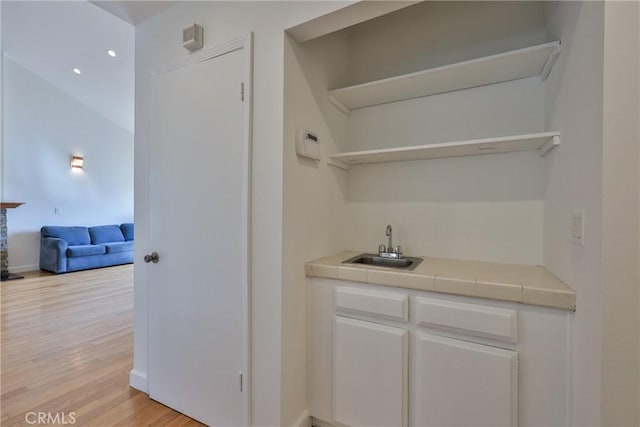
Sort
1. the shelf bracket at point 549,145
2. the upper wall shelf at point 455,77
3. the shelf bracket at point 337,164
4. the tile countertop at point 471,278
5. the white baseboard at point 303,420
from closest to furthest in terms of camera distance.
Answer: the tile countertop at point 471,278, the shelf bracket at point 549,145, the upper wall shelf at point 455,77, the white baseboard at point 303,420, the shelf bracket at point 337,164

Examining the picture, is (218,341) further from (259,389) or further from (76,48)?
(76,48)

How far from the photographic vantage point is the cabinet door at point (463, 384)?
1256mm

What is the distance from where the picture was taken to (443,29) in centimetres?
201

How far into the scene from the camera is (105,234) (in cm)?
624

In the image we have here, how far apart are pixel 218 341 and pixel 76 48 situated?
17.8 ft

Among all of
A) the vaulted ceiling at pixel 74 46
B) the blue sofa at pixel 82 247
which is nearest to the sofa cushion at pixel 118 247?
the blue sofa at pixel 82 247

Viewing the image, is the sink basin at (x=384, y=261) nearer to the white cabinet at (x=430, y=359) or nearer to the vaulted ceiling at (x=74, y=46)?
the white cabinet at (x=430, y=359)

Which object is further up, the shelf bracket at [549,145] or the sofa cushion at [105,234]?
the shelf bracket at [549,145]

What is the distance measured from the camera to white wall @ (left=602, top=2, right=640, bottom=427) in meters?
0.90

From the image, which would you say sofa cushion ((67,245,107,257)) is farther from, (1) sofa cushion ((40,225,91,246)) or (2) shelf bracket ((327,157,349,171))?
(2) shelf bracket ((327,157,349,171))

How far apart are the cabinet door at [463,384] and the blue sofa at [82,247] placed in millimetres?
6286

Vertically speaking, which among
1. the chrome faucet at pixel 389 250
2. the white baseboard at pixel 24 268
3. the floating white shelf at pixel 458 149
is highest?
the floating white shelf at pixel 458 149

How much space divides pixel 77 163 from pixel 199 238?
6.18 metres

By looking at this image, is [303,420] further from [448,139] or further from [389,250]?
[448,139]
